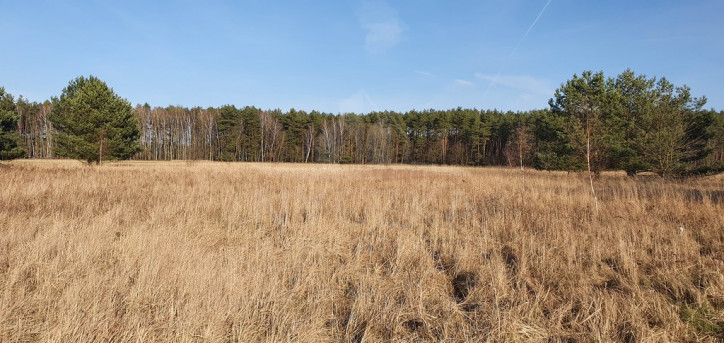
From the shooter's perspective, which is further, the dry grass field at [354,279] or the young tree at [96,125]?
the young tree at [96,125]

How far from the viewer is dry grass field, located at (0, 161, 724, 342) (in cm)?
214

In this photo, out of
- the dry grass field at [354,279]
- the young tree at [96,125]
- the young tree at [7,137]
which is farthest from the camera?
the young tree at [96,125]

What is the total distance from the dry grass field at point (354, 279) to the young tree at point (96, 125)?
1901 cm

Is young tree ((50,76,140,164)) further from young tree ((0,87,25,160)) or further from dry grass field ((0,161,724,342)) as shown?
dry grass field ((0,161,724,342))

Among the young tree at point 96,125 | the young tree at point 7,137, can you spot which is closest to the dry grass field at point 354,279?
the young tree at point 7,137

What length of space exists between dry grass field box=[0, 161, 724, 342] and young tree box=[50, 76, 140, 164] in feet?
62.4

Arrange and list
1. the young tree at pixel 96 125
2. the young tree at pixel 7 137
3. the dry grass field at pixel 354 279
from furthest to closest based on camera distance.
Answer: the young tree at pixel 96 125 → the young tree at pixel 7 137 → the dry grass field at pixel 354 279

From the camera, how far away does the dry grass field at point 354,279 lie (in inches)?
84.4

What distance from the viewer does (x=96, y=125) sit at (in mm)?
20469

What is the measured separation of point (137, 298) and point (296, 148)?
53295 millimetres

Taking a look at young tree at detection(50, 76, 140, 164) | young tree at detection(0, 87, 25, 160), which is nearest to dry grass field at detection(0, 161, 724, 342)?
young tree at detection(0, 87, 25, 160)

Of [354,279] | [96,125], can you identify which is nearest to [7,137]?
[96,125]

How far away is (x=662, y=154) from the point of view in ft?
49.8

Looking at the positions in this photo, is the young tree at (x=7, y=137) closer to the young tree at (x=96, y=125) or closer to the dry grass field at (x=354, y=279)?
the young tree at (x=96, y=125)
